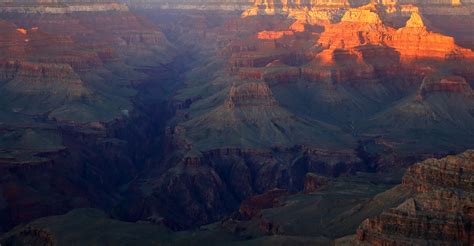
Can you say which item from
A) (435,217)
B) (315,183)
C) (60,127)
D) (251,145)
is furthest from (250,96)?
(435,217)

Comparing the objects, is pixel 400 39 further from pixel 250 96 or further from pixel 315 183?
pixel 315 183

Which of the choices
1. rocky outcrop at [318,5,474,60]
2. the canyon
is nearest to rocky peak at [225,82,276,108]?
the canyon

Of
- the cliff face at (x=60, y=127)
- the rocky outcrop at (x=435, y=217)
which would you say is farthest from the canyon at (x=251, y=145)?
the cliff face at (x=60, y=127)

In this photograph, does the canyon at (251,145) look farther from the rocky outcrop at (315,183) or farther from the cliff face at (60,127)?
the cliff face at (60,127)

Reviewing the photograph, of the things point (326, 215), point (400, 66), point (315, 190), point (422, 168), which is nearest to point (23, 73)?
point (400, 66)

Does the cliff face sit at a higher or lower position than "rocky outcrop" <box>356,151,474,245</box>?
lower

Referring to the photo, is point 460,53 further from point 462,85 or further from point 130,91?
point 130,91

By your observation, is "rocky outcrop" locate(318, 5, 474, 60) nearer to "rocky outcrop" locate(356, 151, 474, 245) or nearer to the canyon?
the canyon
